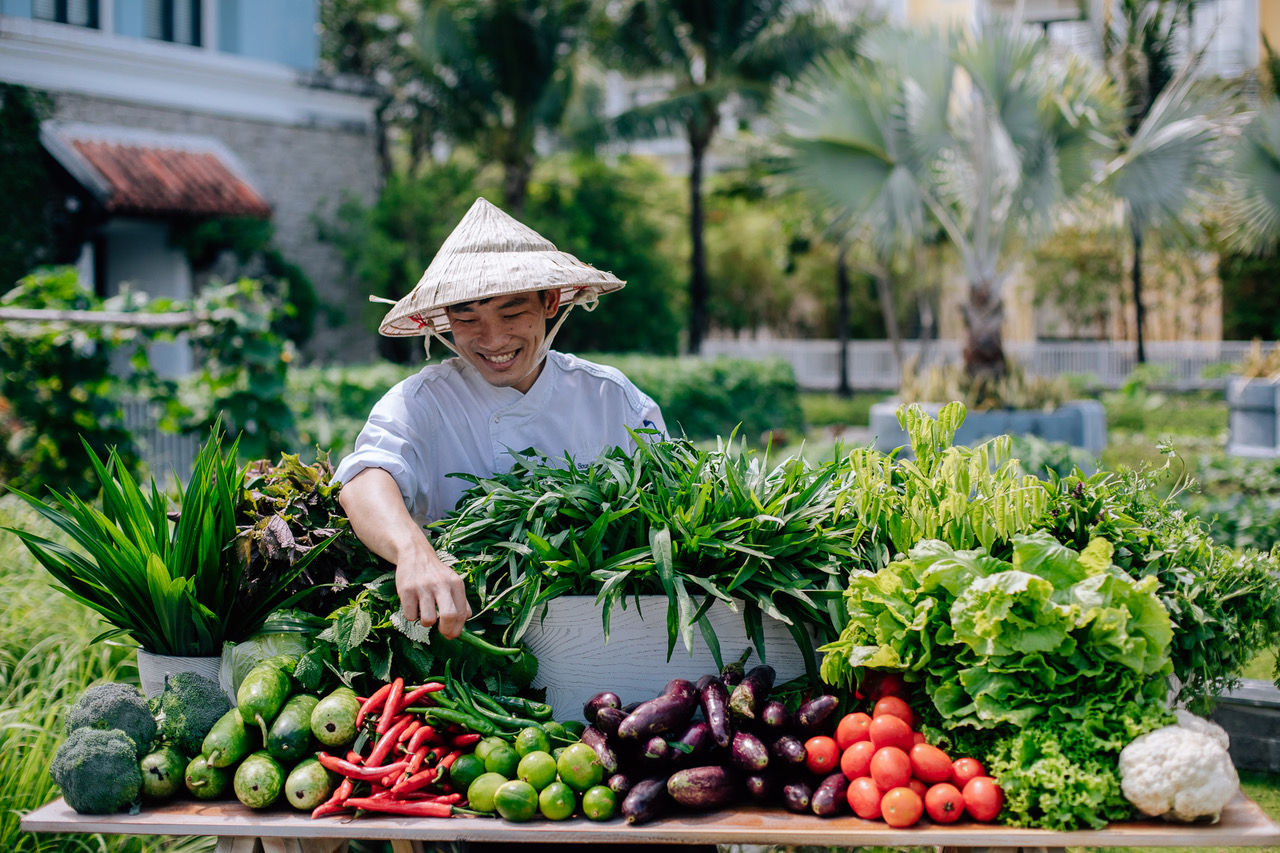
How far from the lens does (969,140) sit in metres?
8.76

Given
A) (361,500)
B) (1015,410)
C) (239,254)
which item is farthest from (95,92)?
(361,500)

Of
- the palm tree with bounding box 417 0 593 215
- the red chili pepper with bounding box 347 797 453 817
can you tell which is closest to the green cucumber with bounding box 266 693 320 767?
the red chili pepper with bounding box 347 797 453 817

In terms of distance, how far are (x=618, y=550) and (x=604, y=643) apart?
8.3 inches

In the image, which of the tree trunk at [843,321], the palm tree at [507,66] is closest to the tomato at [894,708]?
the palm tree at [507,66]

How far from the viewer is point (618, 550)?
222 cm

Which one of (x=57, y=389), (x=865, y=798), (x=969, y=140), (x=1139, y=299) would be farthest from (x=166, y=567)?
(x=1139, y=299)

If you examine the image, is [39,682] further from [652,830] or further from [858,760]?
[858,760]

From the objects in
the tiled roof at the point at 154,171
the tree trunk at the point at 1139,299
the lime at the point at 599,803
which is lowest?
the lime at the point at 599,803

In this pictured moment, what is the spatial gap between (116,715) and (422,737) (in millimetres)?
663

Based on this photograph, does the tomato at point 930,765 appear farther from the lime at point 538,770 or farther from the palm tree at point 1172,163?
the palm tree at point 1172,163

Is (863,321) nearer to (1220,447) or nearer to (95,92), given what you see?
(1220,447)

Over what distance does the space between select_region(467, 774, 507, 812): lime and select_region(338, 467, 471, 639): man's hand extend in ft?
0.98

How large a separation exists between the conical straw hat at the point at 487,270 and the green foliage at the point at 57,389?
202 inches

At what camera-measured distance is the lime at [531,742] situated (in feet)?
6.52
